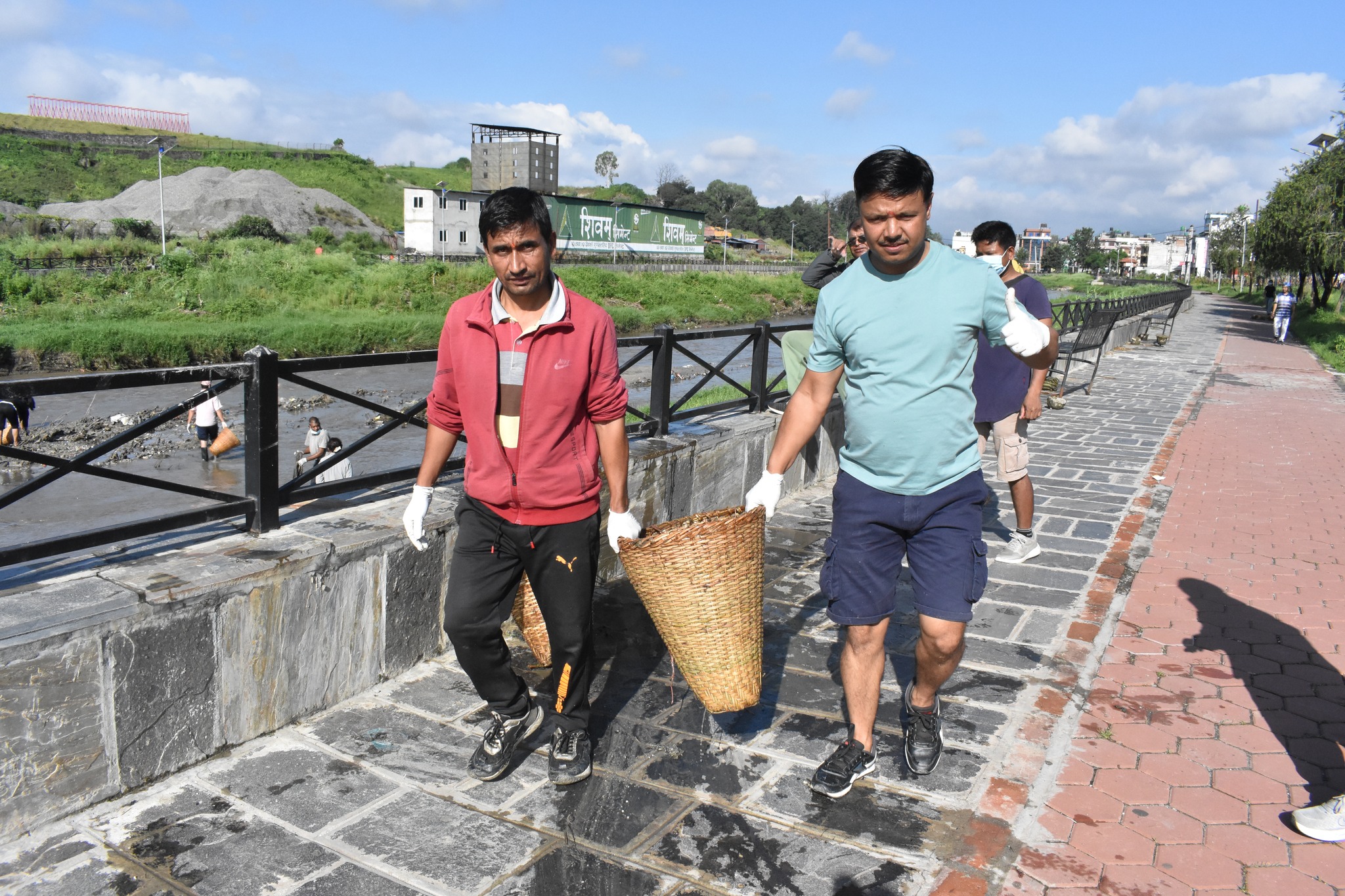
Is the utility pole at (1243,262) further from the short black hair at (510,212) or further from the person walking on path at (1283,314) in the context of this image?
the short black hair at (510,212)

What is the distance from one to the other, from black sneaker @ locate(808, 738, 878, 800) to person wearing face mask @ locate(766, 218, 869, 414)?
168 cm

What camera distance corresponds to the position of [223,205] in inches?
2847

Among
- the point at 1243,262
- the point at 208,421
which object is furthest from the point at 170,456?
the point at 1243,262

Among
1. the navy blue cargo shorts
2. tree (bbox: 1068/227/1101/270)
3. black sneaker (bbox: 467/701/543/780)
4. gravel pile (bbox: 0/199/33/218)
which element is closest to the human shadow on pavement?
the navy blue cargo shorts

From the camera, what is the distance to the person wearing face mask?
4.98 metres

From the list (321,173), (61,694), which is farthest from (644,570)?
(321,173)

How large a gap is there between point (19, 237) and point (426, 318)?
26214 millimetres

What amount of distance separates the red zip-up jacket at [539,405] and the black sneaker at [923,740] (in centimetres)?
130

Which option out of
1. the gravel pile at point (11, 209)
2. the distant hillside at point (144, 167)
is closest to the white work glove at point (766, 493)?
the gravel pile at point (11, 209)

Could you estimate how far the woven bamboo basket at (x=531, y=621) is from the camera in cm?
339

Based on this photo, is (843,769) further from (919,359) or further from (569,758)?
(919,359)

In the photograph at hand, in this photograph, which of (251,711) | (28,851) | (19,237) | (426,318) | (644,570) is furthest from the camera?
(19,237)

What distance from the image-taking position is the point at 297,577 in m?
3.29

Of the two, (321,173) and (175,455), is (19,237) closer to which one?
(175,455)
